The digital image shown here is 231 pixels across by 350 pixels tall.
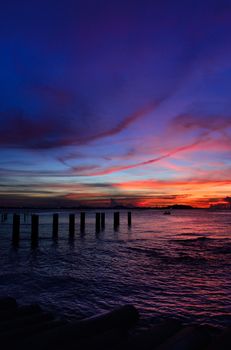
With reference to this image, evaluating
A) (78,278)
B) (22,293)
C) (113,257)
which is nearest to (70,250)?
(113,257)

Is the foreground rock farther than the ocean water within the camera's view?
No

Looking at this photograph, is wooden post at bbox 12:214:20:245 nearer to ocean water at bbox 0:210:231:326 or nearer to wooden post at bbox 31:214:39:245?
wooden post at bbox 31:214:39:245

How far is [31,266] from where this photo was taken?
17.5 metres

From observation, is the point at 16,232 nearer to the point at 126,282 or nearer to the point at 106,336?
the point at 126,282

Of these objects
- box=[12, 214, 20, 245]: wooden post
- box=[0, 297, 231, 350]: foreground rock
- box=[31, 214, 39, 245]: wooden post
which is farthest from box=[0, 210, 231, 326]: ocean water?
box=[12, 214, 20, 245]: wooden post

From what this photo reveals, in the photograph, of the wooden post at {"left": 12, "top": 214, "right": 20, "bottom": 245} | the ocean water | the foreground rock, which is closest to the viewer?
the foreground rock

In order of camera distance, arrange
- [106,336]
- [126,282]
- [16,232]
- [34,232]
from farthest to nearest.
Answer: [16,232]
[34,232]
[126,282]
[106,336]

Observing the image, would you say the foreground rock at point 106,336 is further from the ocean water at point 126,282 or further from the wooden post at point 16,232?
the wooden post at point 16,232

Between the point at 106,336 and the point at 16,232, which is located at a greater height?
the point at 106,336

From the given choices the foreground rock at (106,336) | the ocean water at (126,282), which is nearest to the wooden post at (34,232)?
the ocean water at (126,282)

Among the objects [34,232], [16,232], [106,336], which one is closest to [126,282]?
[106,336]

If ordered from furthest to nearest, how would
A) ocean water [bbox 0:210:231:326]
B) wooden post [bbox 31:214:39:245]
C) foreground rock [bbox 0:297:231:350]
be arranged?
1. wooden post [bbox 31:214:39:245]
2. ocean water [bbox 0:210:231:326]
3. foreground rock [bbox 0:297:231:350]

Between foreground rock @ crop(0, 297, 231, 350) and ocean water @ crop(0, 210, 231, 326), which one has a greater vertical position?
foreground rock @ crop(0, 297, 231, 350)

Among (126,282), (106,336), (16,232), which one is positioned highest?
(106,336)
